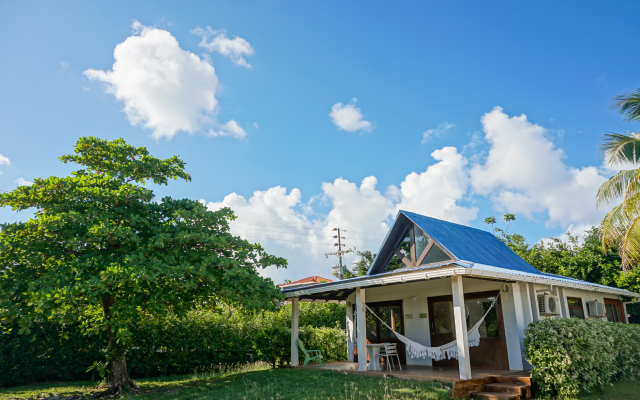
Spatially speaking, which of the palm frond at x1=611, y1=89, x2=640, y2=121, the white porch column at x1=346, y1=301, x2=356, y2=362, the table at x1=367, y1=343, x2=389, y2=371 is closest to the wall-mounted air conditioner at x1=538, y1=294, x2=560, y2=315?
the table at x1=367, y1=343, x2=389, y2=371

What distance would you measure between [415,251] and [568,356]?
4992mm

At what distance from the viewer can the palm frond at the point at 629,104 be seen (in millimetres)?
11530

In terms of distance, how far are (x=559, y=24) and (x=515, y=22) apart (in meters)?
1.09

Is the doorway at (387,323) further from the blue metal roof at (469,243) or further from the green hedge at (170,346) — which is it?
the blue metal roof at (469,243)

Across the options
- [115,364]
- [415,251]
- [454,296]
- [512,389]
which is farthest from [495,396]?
[115,364]

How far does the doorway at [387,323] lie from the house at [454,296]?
0.10ft

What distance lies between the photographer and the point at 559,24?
10.7 m

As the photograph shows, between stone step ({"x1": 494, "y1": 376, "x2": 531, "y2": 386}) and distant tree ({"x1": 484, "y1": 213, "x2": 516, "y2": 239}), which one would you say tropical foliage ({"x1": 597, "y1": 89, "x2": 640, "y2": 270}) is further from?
distant tree ({"x1": 484, "y1": 213, "x2": 516, "y2": 239})

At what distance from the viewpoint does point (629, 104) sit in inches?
459

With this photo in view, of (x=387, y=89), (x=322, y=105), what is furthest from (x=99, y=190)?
(x=387, y=89)

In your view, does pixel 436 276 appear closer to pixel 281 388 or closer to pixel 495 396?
pixel 495 396

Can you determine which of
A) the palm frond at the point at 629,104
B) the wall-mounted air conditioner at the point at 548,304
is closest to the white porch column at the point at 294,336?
the wall-mounted air conditioner at the point at 548,304

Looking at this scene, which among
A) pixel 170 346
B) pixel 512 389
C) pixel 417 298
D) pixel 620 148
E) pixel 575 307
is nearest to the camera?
pixel 512 389

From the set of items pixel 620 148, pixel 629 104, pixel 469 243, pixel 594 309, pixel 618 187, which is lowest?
pixel 594 309
